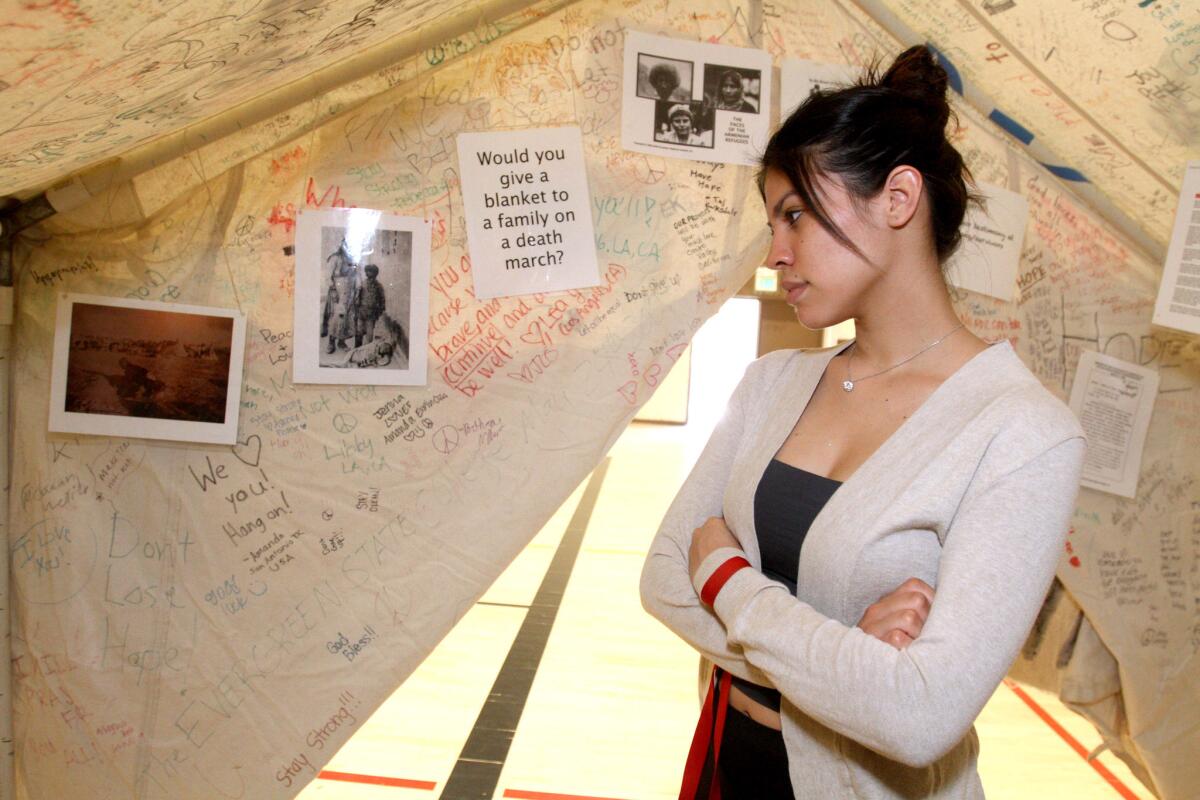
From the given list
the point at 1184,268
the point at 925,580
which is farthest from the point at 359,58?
the point at 1184,268

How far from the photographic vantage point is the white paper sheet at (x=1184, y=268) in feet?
4.88

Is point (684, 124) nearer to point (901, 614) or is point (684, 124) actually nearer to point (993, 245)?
point (993, 245)

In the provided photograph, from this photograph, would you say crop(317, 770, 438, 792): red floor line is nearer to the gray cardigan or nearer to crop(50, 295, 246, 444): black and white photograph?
crop(50, 295, 246, 444): black and white photograph

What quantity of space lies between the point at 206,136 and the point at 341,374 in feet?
1.43

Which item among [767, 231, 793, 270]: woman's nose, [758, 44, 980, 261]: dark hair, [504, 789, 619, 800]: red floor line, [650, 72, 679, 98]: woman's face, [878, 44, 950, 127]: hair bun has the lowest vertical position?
[504, 789, 619, 800]: red floor line

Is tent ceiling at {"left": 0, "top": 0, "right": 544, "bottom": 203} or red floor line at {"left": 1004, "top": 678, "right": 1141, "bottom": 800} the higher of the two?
tent ceiling at {"left": 0, "top": 0, "right": 544, "bottom": 203}

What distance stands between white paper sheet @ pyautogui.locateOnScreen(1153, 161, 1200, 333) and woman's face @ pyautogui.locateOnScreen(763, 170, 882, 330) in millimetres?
833

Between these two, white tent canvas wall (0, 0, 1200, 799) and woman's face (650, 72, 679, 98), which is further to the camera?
woman's face (650, 72, 679, 98)

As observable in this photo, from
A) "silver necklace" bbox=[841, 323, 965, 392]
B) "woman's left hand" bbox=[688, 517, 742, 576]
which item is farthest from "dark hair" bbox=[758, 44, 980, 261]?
"woman's left hand" bbox=[688, 517, 742, 576]

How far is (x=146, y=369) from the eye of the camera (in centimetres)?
143

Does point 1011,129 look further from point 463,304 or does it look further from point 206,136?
point 206,136

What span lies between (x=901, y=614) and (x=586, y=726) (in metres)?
2.00

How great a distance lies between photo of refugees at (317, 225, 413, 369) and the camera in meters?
1.48

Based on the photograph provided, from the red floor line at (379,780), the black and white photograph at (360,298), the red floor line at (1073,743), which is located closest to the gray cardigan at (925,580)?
the black and white photograph at (360,298)
